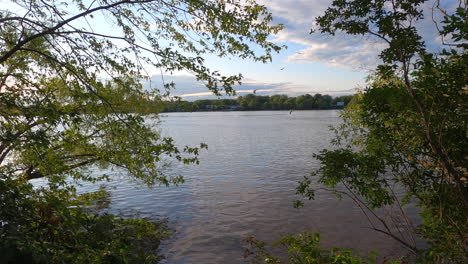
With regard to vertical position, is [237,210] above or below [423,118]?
below

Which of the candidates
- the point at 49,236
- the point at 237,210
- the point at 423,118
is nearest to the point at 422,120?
the point at 423,118

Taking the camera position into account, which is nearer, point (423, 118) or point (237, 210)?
point (423, 118)

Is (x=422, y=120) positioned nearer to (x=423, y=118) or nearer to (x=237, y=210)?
(x=423, y=118)

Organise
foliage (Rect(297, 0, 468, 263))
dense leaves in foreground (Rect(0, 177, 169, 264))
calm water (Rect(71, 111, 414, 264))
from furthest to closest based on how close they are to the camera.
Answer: calm water (Rect(71, 111, 414, 264)) < foliage (Rect(297, 0, 468, 263)) < dense leaves in foreground (Rect(0, 177, 169, 264))

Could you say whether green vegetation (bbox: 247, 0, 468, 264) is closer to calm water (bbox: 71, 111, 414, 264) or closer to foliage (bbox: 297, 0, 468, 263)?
foliage (bbox: 297, 0, 468, 263)

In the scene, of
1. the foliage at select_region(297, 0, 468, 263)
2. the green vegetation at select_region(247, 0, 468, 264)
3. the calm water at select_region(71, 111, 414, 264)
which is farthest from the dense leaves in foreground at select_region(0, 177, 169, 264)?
the calm water at select_region(71, 111, 414, 264)

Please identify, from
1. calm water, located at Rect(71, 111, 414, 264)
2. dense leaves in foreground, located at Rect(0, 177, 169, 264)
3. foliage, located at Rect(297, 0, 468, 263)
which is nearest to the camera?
dense leaves in foreground, located at Rect(0, 177, 169, 264)

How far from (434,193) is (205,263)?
984cm

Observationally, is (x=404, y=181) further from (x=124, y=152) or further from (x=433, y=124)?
(x=124, y=152)

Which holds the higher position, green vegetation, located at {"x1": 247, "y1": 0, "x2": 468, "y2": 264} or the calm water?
green vegetation, located at {"x1": 247, "y1": 0, "x2": 468, "y2": 264}

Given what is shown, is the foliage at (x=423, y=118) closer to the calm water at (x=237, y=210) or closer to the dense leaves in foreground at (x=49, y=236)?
the dense leaves in foreground at (x=49, y=236)

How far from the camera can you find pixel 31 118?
6.09 meters

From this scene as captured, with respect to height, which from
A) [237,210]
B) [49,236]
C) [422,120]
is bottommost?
[237,210]

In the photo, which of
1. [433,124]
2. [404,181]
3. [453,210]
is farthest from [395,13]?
[453,210]
